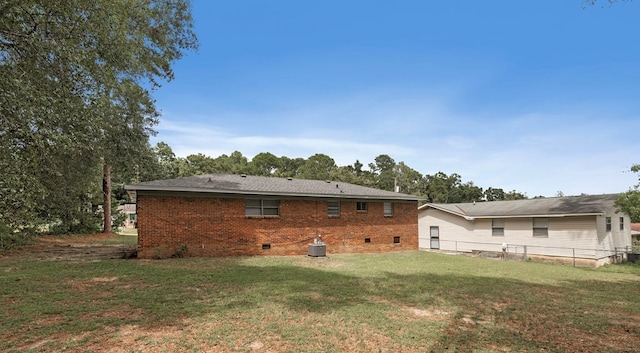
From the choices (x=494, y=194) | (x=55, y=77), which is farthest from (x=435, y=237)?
(x=494, y=194)

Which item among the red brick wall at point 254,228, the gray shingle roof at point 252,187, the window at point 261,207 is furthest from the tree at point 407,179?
the window at point 261,207

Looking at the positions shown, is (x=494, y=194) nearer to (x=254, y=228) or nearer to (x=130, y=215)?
(x=130, y=215)

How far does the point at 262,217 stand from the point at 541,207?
18359 millimetres

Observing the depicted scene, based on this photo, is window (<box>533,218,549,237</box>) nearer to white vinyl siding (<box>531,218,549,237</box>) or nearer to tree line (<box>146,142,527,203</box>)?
white vinyl siding (<box>531,218,549,237</box>)

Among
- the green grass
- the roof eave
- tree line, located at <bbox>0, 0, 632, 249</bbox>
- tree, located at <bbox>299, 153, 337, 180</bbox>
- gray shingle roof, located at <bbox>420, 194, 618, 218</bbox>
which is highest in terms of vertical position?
tree, located at <bbox>299, 153, 337, 180</bbox>

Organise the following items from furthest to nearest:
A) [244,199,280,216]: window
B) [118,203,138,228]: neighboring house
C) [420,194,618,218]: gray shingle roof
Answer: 1. [118,203,138,228]: neighboring house
2. [420,194,618,218]: gray shingle roof
3. [244,199,280,216]: window

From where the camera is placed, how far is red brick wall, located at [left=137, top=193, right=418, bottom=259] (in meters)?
12.4

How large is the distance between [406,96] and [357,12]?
19.2 feet

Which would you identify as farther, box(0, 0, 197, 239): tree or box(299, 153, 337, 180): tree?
box(299, 153, 337, 180): tree

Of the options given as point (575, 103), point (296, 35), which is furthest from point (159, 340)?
point (575, 103)

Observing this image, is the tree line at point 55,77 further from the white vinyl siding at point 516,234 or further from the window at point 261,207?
the white vinyl siding at point 516,234

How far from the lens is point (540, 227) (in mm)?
20375

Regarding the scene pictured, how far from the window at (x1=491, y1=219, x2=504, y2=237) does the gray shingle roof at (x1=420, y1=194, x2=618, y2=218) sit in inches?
22.0

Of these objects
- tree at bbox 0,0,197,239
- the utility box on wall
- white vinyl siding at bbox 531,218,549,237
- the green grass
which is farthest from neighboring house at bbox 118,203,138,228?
white vinyl siding at bbox 531,218,549,237
